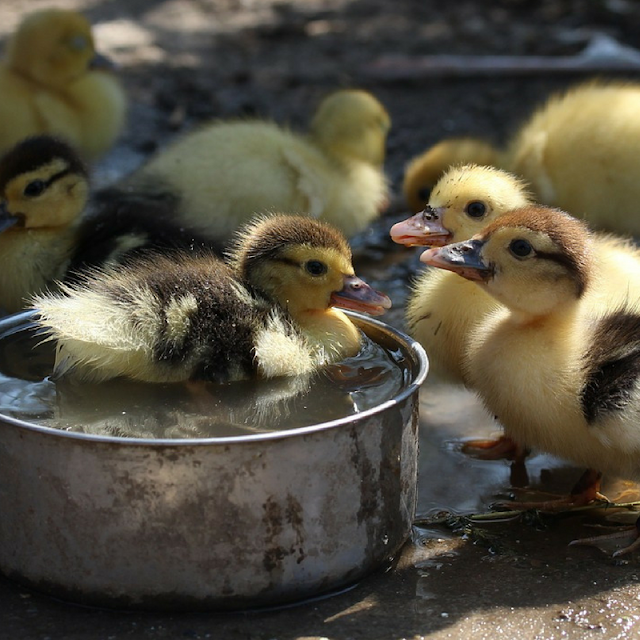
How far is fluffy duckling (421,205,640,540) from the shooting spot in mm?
2389

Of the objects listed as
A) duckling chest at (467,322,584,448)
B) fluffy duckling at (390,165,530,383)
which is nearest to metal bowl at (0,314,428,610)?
duckling chest at (467,322,584,448)

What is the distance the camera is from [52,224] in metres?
3.37

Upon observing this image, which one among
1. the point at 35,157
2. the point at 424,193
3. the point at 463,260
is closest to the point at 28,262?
the point at 35,157

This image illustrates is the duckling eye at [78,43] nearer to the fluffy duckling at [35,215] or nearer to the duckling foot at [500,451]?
the fluffy duckling at [35,215]

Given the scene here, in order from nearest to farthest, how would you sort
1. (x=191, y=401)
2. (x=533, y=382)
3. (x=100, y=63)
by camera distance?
1. (x=191, y=401)
2. (x=533, y=382)
3. (x=100, y=63)

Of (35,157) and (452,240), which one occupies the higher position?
(35,157)

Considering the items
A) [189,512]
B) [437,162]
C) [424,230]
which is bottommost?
[437,162]

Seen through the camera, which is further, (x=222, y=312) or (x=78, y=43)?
(x=78, y=43)

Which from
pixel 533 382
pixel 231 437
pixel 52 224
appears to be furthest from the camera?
pixel 52 224

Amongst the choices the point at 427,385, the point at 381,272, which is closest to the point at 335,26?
the point at 381,272

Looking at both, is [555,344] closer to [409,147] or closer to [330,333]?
[330,333]

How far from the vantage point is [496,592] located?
224 centimetres

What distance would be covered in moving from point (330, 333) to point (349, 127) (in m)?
1.96

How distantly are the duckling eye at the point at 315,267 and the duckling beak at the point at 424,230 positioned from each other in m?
0.45
